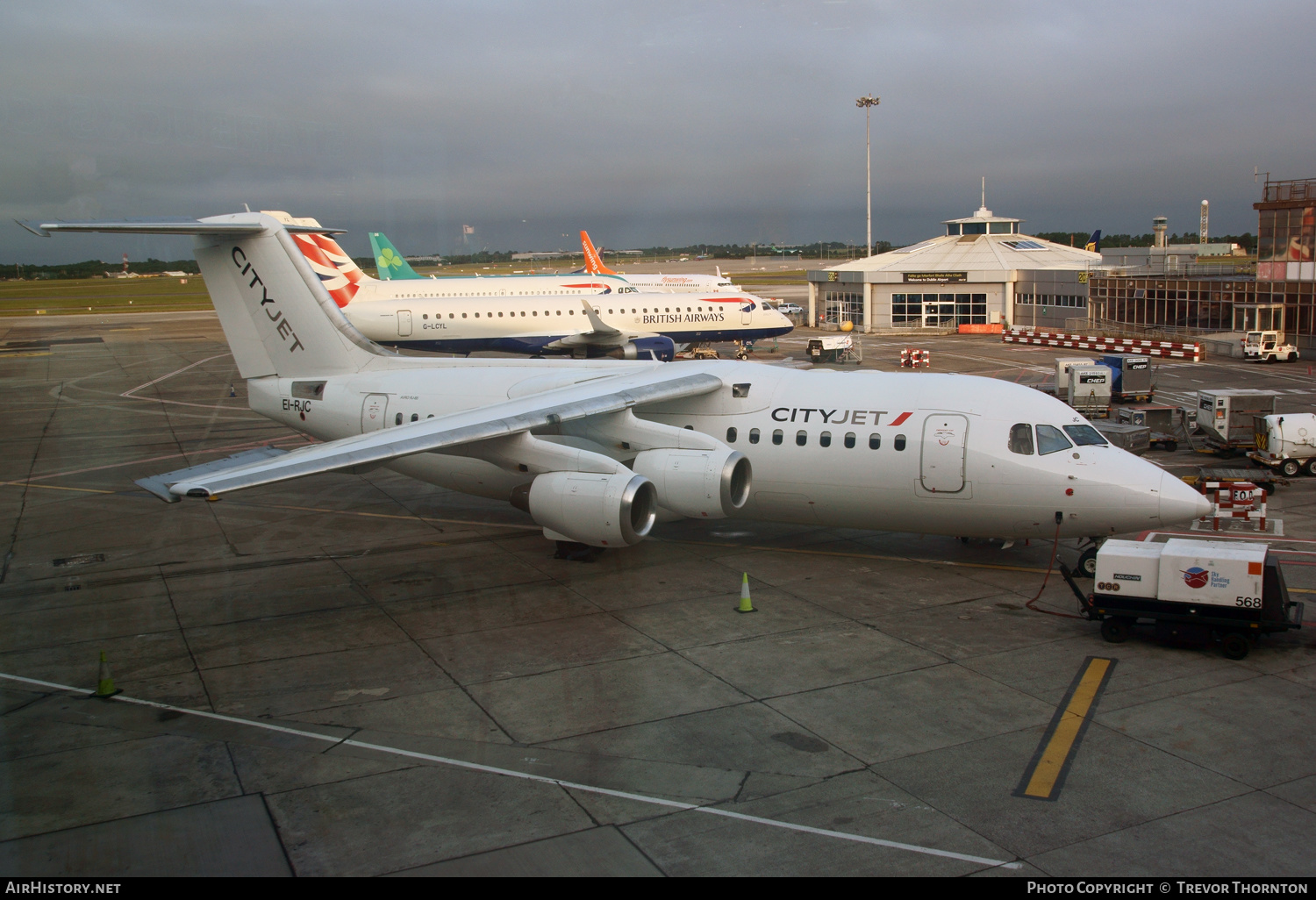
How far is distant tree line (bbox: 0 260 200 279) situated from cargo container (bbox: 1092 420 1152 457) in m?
23.5

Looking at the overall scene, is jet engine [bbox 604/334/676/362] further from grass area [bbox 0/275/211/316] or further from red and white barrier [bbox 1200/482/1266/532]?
red and white barrier [bbox 1200/482/1266/532]

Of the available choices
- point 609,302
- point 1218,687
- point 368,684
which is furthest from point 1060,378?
point 368,684

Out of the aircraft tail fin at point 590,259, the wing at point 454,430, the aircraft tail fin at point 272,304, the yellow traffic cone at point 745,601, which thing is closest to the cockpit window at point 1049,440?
the yellow traffic cone at point 745,601

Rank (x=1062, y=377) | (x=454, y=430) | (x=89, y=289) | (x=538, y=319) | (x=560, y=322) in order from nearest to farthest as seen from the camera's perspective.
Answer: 1. (x=454, y=430)
2. (x=1062, y=377)
3. (x=89, y=289)
4. (x=538, y=319)
5. (x=560, y=322)

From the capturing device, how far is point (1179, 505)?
15.5m

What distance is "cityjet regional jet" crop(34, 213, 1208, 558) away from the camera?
630 inches

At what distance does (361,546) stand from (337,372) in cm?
414

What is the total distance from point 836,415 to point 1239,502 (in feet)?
28.8

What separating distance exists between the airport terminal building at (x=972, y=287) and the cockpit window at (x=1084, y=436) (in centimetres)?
4973

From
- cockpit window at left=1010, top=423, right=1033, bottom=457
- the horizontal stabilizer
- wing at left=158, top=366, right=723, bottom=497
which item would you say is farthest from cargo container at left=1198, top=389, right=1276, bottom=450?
the horizontal stabilizer

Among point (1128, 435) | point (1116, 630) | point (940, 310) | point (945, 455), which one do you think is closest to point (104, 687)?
point (945, 455)

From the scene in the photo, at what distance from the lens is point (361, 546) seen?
19.9 metres

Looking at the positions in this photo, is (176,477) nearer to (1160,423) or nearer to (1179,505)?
(1179,505)
